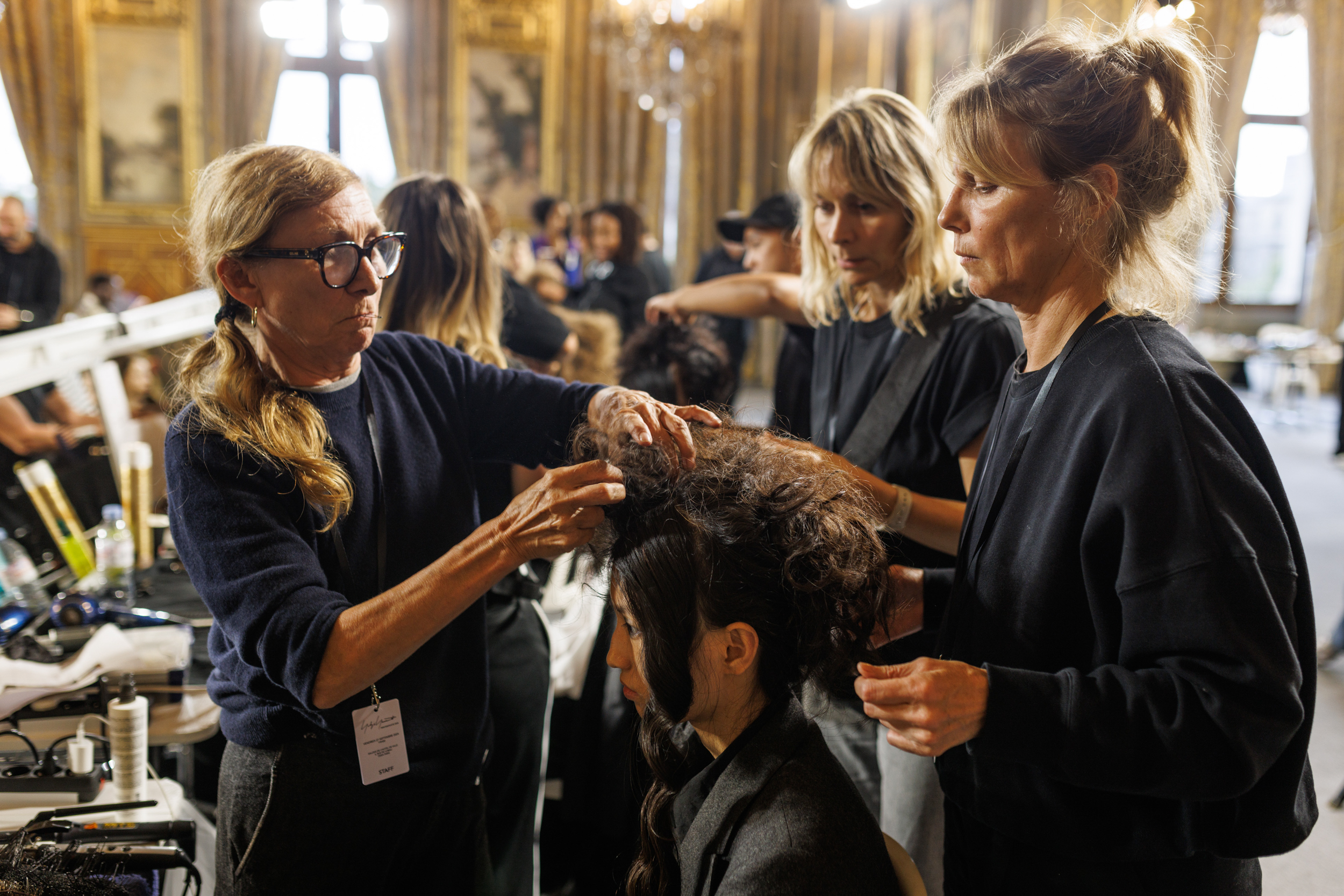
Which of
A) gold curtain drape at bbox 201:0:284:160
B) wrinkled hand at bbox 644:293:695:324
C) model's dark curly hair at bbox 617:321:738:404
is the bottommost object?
model's dark curly hair at bbox 617:321:738:404

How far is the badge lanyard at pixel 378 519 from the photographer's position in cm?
129

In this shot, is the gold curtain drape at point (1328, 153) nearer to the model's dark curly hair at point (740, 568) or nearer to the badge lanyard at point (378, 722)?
the model's dark curly hair at point (740, 568)

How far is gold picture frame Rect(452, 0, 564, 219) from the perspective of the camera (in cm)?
1070

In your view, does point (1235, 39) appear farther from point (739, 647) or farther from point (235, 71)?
point (739, 647)

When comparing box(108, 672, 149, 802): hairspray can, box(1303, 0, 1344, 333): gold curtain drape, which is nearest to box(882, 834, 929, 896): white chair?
box(108, 672, 149, 802): hairspray can

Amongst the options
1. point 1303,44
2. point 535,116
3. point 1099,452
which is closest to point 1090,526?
point 1099,452

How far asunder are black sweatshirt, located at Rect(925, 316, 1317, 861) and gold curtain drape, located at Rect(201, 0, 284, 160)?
10.9 meters

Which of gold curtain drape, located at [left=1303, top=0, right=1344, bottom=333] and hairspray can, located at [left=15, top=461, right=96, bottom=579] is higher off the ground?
gold curtain drape, located at [left=1303, top=0, right=1344, bottom=333]

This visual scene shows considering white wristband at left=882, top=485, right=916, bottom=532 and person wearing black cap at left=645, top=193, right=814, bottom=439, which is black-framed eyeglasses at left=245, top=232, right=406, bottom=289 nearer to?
white wristband at left=882, top=485, right=916, bottom=532

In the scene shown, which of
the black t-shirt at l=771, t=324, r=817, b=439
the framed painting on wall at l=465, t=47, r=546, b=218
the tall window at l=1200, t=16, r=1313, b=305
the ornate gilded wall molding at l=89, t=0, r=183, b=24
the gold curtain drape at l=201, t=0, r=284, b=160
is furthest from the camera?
the tall window at l=1200, t=16, r=1313, b=305

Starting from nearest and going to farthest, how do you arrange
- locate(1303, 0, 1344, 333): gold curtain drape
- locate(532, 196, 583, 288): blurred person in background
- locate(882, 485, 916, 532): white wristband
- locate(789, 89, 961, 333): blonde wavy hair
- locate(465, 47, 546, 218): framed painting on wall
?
locate(882, 485, 916, 532): white wristband
locate(789, 89, 961, 333): blonde wavy hair
locate(532, 196, 583, 288): blurred person in background
locate(465, 47, 546, 218): framed painting on wall
locate(1303, 0, 1344, 333): gold curtain drape

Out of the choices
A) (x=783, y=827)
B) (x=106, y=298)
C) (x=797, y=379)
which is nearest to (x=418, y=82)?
(x=106, y=298)

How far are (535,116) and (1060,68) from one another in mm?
10639

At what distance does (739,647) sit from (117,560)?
2.02m
